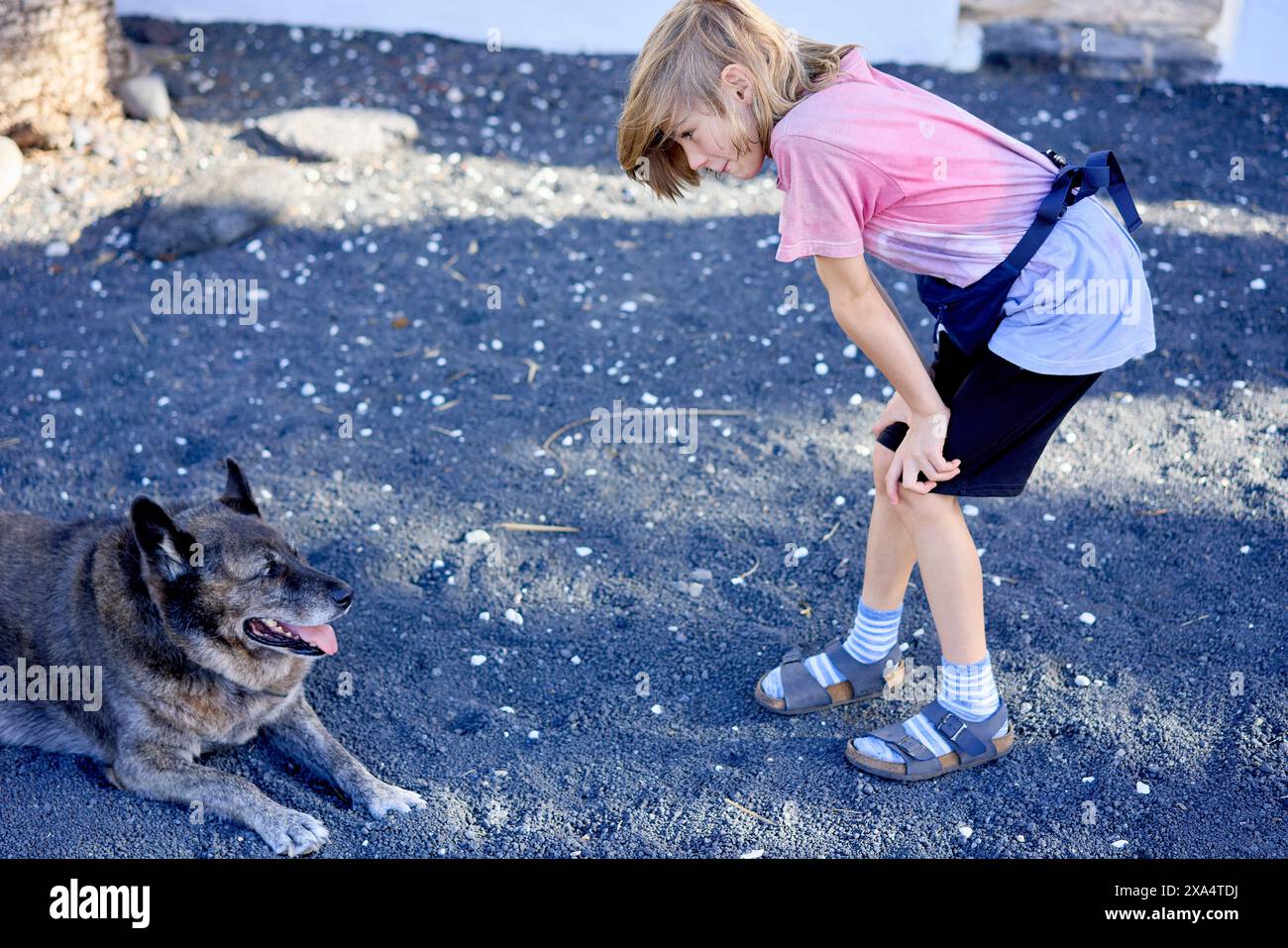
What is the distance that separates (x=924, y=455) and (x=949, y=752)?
100 cm

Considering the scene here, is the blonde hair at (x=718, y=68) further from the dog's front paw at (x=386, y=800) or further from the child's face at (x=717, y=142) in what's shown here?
the dog's front paw at (x=386, y=800)

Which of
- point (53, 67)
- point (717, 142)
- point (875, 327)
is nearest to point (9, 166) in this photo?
point (53, 67)

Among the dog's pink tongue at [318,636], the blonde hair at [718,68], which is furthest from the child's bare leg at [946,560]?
the dog's pink tongue at [318,636]

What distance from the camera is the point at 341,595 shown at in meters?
3.31

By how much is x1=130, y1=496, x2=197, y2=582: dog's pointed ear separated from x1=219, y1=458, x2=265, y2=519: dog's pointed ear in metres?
0.35

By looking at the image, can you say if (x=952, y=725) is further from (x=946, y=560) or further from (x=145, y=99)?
(x=145, y=99)

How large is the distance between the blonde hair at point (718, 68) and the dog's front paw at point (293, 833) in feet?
7.06

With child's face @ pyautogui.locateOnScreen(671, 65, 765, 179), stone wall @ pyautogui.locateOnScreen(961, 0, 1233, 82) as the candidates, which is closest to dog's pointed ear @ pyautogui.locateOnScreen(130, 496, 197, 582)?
child's face @ pyautogui.locateOnScreen(671, 65, 765, 179)

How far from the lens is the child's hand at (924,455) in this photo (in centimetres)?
269

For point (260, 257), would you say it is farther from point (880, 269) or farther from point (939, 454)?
point (939, 454)

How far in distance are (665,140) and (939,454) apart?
1036 mm

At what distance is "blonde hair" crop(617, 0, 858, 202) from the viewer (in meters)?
2.46

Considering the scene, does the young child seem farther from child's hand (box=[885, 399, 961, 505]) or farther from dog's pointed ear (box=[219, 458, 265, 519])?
dog's pointed ear (box=[219, 458, 265, 519])

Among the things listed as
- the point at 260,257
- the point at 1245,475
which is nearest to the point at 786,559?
the point at 1245,475
